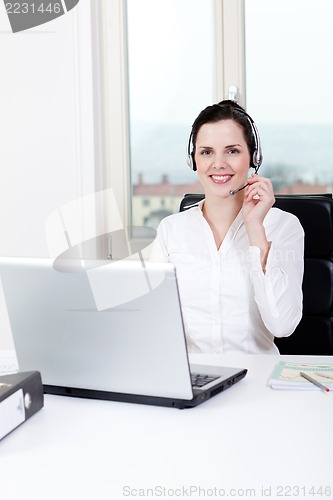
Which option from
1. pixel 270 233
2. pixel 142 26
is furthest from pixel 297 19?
pixel 270 233

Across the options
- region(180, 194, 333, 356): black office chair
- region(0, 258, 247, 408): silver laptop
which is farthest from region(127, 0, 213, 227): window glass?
region(0, 258, 247, 408): silver laptop

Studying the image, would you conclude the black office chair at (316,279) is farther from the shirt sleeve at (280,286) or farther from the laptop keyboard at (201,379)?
the laptop keyboard at (201,379)

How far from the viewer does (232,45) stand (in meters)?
2.84

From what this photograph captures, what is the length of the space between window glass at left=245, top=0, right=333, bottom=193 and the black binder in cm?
193

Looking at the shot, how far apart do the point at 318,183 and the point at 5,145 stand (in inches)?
54.7

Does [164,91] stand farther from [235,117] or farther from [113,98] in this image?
[235,117]

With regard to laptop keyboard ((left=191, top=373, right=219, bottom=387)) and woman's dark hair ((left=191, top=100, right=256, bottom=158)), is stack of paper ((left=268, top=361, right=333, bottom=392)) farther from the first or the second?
woman's dark hair ((left=191, top=100, right=256, bottom=158))

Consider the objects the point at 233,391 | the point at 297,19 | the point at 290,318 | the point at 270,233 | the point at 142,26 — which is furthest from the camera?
the point at 142,26

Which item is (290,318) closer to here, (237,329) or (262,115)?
(237,329)

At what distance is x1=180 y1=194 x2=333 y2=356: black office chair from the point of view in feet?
6.19

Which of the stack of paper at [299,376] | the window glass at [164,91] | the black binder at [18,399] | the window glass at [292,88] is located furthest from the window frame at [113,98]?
the black binder at [18,399]

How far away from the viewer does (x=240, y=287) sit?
186cm

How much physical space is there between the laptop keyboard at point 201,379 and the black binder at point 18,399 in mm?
284

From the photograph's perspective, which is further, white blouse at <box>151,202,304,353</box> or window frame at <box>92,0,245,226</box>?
window frame at <box>92,0,245,226</box>
